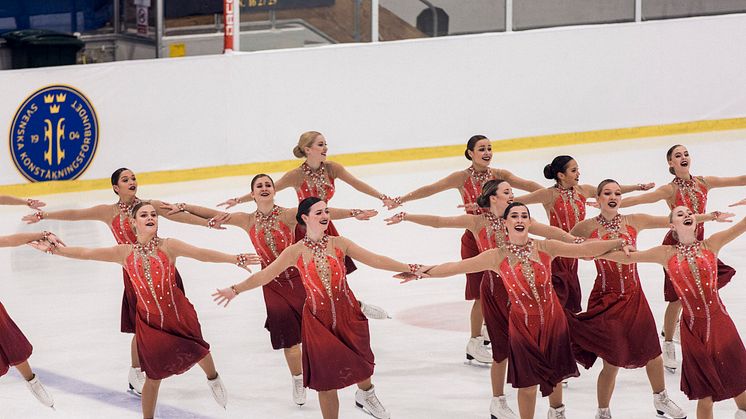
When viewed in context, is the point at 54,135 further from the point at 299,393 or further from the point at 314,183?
the point at 299,393

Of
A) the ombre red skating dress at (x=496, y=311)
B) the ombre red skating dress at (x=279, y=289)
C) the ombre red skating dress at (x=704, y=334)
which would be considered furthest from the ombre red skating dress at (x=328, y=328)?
the ombre red skating dress at (x=704, y=334)

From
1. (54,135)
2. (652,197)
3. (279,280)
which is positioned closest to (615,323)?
(652,197)

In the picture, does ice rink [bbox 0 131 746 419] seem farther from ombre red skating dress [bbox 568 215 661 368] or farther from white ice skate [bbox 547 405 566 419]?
white ice skate [bbox 547 405 566 419]

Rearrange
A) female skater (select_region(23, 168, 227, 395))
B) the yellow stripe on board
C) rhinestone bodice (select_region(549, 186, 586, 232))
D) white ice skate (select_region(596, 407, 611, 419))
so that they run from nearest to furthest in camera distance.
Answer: white ice skate (select_region(596, 407, 611, 419))
female skater (select_region(23, 168, 227, 395))
rhinestone bodice (select_region(549, 186, 586, 232))
the yellow stripe on board

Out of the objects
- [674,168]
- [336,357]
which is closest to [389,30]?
[674,168]

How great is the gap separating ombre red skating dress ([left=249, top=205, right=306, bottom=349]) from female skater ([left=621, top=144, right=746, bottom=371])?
237 cm

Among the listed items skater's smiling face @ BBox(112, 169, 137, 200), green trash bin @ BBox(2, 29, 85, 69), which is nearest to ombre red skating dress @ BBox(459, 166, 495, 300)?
skater's smiling face @ BBox(112, 169, 137, 200)

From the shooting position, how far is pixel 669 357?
10023mm

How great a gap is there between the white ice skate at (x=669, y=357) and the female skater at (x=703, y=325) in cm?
181

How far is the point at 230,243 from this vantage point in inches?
567

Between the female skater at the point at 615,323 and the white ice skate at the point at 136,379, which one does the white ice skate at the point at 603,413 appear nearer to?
the female skater at the point at 615,323

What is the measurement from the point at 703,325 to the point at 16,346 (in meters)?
4.18

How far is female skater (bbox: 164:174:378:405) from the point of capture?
952cm

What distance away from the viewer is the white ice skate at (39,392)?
9141 millimetres
